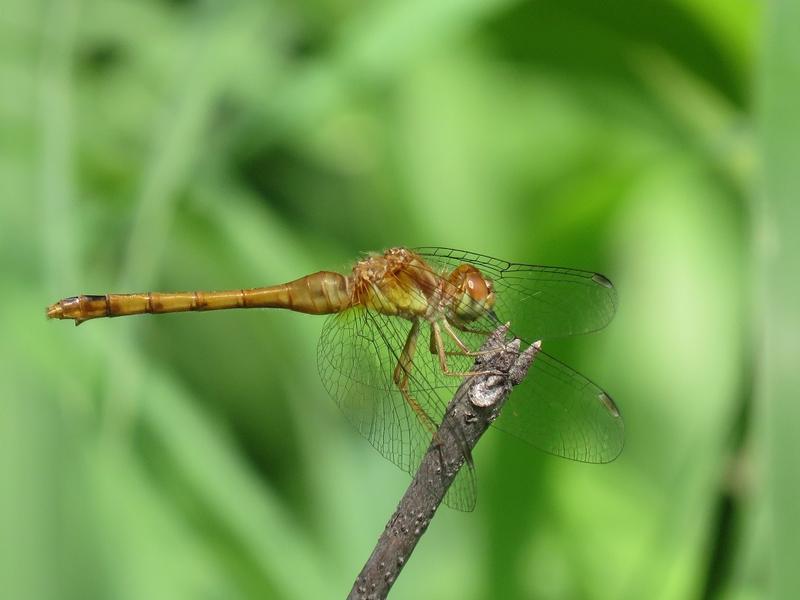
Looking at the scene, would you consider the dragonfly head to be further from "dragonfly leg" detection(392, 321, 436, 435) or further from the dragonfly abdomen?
the dragonfly abdomen

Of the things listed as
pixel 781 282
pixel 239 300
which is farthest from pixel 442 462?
pixel 239 300

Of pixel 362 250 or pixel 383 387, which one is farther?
pixel 362 250

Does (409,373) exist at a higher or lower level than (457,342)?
→ lower

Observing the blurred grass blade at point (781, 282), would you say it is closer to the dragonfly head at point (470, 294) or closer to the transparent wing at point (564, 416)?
the transparent wing at point (564, 416)

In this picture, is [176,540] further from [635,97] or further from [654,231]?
[635,97]

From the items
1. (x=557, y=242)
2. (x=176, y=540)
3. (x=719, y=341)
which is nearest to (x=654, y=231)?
(x=719, y=341)

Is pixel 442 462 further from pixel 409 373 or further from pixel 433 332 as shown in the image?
pixel 433 332
